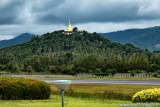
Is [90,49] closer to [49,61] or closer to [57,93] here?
[49,61]

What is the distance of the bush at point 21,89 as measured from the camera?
2156cm

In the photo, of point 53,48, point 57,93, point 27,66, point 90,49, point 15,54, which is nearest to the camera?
point 57,93

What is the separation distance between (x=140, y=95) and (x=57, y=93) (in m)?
14.7

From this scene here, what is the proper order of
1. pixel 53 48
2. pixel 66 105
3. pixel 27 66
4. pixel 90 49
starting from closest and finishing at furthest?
pixel 66 105 → pixel 27 66 → pixel 90 49 → pixel 53 48

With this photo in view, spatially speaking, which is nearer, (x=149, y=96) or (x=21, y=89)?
(x=149, y=96)

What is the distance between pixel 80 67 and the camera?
327 ft

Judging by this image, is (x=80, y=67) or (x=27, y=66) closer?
(x=80, y=67)

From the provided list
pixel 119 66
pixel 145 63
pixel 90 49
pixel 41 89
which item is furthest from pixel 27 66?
pixel 41 89

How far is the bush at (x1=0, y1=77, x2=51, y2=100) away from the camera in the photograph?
21562 mm

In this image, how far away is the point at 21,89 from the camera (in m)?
21.9

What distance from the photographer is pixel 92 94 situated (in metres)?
27.0

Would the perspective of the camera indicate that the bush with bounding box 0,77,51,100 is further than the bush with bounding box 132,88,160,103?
Yes

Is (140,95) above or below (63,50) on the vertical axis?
below

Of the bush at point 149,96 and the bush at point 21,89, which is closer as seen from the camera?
the bush at point 149,96
